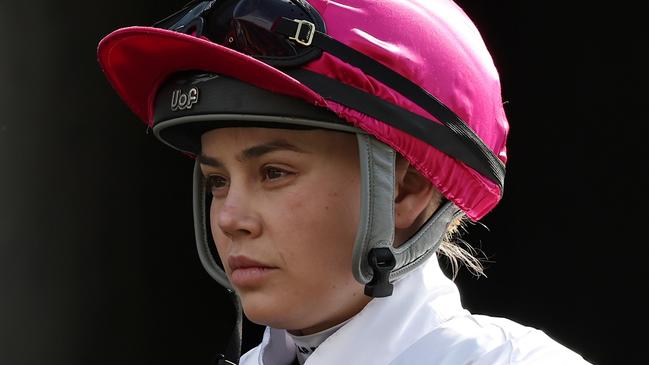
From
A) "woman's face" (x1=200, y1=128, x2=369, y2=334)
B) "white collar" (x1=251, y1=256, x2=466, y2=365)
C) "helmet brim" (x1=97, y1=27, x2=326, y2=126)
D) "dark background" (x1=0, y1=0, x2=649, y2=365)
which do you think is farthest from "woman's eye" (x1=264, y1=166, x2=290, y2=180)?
"dark background" (x1=0, y1=0, x2=649, y2=365)

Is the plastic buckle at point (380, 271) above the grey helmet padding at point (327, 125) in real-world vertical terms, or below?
below

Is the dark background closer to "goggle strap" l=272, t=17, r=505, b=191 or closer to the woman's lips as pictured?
"goggle strap" l=272, t=17, r=505, b=191

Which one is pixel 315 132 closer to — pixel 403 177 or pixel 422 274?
pixel 403 177

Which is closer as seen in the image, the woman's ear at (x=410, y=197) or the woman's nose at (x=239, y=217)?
the woman's nose at (x=239, y=217)

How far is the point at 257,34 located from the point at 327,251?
41cm

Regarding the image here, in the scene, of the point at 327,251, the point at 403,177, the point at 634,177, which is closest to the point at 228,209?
the point at 327,251

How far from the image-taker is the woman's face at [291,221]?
213 cm

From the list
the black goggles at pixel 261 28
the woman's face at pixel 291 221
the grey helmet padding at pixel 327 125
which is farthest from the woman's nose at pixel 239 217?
the black goggles at pixel 261 28

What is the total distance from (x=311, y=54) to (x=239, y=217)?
32 cm

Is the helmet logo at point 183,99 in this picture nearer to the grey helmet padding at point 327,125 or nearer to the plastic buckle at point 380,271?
the grey helmet padding at point 327,125

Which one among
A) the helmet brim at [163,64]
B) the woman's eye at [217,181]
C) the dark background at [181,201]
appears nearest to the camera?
the helmet brim at [163,64]

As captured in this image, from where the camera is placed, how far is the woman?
6.98ft

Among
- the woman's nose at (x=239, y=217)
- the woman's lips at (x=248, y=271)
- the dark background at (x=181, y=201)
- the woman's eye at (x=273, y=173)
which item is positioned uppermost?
the woman's eye at (x=273, y=173)

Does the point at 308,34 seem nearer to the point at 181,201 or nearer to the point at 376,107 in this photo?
the point at 376,107
